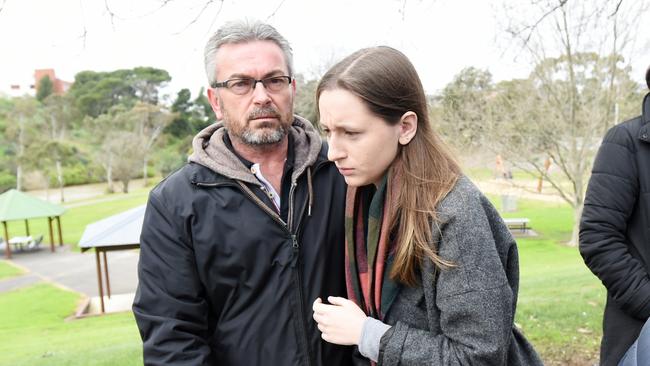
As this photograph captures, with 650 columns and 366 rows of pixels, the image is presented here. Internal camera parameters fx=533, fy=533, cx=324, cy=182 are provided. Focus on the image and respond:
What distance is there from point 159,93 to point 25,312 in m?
41.1

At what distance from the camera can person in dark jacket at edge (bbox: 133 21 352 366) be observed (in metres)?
1.61

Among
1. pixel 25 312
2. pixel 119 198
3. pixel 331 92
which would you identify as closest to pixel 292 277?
pixel 331 92

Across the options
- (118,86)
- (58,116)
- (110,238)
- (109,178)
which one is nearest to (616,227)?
(110,238)

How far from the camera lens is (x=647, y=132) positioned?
1931 millimetres

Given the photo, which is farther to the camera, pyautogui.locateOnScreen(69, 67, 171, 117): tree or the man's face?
pyautogui.locateOnScreen(69, 67, 171, 117): tree

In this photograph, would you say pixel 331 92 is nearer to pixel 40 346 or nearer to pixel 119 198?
pixel 40 346

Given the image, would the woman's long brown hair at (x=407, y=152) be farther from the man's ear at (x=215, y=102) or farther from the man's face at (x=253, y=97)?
the man's ear at (x=215, y=102)

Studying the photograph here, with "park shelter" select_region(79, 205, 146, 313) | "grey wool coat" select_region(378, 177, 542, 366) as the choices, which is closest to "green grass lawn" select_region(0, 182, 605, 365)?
"park shelter" select_region(79, 205, 146, 313)

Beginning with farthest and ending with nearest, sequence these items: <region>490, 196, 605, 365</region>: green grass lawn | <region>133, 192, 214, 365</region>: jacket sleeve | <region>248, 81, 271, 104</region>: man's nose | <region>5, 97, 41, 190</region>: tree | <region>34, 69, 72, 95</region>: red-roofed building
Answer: <region>34, 69, 72, 95</region>: red-roofed building → <region>5, 97, 41, 190</region>: tree → <region>490, 196, 605, 365</region>: green grass lawn → <region>248, 81, 271, 104</region>: man's nose → <region>133, 192, 214, 365</region>: jacket sleeve

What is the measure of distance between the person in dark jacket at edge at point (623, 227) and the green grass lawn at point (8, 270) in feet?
66.9

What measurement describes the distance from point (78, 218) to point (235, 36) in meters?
32.1

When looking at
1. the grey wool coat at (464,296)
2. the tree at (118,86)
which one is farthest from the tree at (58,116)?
the grey wool coat at (464,296)

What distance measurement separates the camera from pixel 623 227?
78.4 inches

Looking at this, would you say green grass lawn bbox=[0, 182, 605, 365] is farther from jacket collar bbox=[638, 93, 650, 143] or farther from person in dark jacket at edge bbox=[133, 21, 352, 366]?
person in dark jacket at edge bbox=[133, 21, 352, 366]
